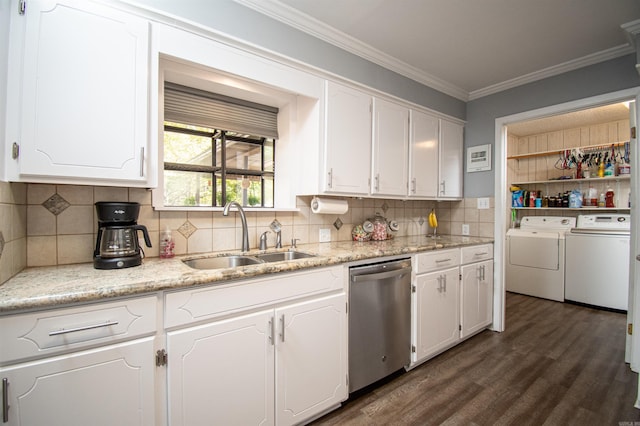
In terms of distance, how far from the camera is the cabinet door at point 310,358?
1424mm

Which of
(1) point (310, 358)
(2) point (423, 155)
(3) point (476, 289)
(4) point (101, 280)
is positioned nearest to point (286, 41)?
(2) point (423, 155)

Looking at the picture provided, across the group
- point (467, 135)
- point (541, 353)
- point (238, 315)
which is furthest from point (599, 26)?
point (238, 315)

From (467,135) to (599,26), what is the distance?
1295mm

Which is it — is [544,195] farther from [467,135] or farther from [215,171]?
[215,171]

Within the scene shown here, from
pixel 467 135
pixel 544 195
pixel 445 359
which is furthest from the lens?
pixel 544 195

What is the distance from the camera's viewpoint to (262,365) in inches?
53.0

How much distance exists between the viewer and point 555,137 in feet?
14.3

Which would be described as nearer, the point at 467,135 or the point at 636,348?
the point at 636,348

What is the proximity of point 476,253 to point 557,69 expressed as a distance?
1806 mm

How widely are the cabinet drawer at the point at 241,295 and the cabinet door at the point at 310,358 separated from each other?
9 cm

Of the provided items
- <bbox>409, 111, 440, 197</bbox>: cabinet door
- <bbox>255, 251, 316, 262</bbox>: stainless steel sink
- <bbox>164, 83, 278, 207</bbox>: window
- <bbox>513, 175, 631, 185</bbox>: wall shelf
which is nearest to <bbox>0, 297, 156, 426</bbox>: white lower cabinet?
<bbox>255, 251, 316, 262</bbox>: stainless steel sink

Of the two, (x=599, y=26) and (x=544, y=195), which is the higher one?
(x=599, y=26)

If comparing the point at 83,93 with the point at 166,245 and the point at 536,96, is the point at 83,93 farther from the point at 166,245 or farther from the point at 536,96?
the point at 536,96

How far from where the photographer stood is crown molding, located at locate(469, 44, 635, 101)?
221 centimetres
